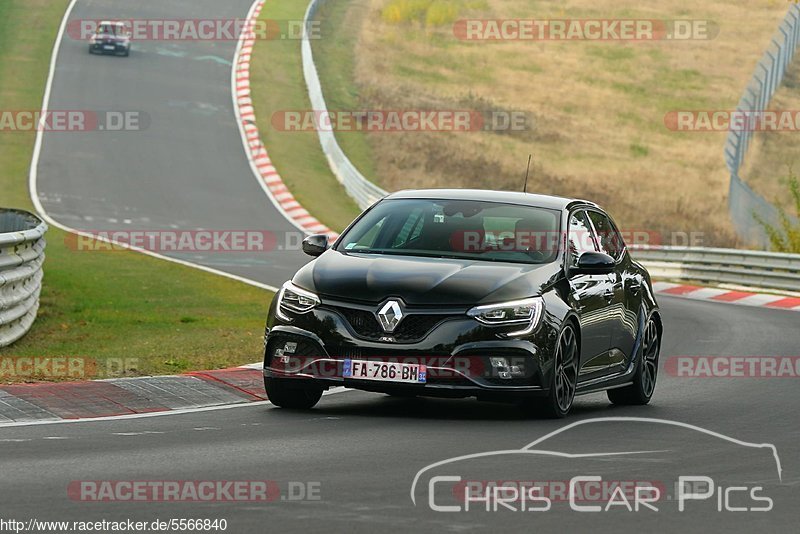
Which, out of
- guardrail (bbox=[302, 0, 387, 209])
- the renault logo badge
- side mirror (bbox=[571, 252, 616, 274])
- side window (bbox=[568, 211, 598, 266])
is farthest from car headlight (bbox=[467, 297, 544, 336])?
guardrail (bbox=[302, 0, 387, 209])

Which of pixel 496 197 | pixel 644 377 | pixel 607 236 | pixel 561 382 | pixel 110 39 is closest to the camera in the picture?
pixel 561 382

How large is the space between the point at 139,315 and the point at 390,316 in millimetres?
8985

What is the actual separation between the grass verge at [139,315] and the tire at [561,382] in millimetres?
3727

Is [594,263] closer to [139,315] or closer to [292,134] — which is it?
[139,315]

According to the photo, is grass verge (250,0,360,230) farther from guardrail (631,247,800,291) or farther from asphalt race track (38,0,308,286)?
guardrail (631,247,800,291)

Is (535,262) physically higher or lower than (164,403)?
higher

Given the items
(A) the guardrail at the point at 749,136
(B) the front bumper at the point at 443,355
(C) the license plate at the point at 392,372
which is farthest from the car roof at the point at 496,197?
(A) the guardrail at the point at 749,136

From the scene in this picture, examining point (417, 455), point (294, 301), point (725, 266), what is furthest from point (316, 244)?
point (725, 266)

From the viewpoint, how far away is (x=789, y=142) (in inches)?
2200

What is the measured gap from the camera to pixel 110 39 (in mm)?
53875

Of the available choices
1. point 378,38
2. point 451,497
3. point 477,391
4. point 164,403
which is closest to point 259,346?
point 164,403

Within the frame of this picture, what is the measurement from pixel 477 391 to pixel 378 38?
177 feet

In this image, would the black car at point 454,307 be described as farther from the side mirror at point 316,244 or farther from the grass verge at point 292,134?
the grass verge at point 292,134

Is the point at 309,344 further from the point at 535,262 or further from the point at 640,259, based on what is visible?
the point at 640,259
